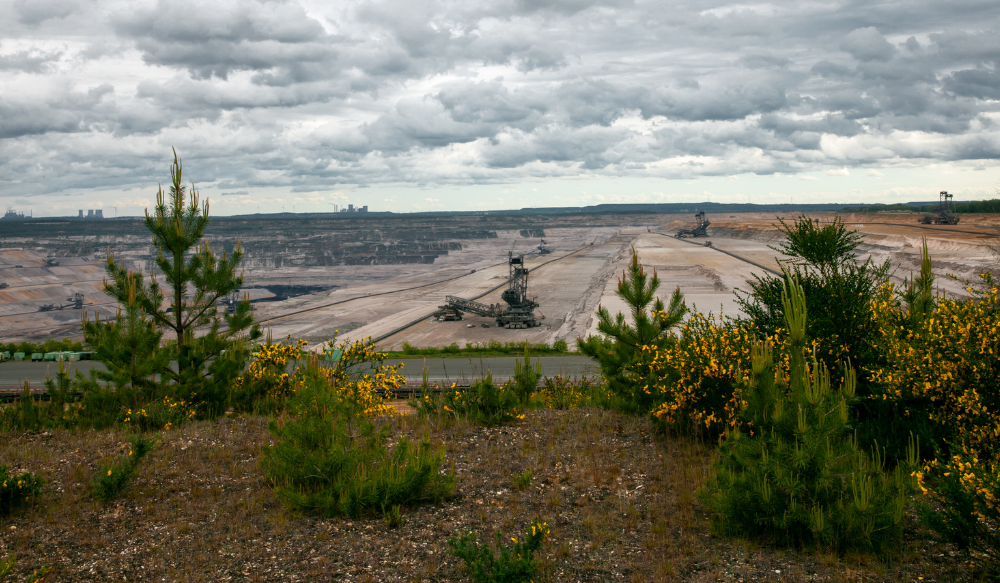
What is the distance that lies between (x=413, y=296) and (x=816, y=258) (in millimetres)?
60078

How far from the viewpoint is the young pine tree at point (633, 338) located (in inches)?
530

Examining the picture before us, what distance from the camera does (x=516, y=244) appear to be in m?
161

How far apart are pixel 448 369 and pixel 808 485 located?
639 inches

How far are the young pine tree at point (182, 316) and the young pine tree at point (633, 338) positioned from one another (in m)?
7.73

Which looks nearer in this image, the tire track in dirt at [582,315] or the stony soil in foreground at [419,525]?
the stony soil in foreground at [419,525]

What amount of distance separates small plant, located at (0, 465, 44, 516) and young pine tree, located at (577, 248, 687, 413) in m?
9.83

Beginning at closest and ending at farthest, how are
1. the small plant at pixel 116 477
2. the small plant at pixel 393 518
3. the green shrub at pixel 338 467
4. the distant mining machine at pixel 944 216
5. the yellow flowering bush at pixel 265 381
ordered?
1. the small plant at pixel 393 518
2. the green shrub at pixel 338 467
3. the small plant at pixel 116 477
4. the yellow flowering bush at pixel 265 381
5. the distant mining machine at pixel 944 216

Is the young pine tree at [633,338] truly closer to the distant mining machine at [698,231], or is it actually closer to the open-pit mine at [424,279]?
the open-pit mine at [424,279]

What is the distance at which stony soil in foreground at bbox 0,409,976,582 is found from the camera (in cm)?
679

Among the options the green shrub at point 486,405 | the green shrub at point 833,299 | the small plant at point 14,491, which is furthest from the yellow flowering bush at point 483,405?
the small plant at point 14,491

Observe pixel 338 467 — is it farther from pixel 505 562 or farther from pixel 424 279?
pixel 424 279

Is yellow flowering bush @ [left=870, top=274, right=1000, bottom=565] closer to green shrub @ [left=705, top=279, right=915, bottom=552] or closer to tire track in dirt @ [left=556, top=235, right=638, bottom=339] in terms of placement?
green shrub @ [left=705, top=279, right=915, bottom=552]

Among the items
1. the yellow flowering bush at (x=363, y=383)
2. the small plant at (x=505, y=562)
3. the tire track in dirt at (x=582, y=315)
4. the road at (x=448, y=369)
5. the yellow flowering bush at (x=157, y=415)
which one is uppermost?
the yellow flowering bush at (x=363, y=383)

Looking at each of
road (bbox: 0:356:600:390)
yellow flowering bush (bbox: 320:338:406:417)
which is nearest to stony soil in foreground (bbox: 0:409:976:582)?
yellow flowering bush (bbox: 320:338:406:417)
